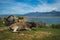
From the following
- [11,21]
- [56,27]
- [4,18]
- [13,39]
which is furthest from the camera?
[4,18]

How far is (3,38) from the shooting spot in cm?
371

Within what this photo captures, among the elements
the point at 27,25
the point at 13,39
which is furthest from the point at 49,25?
the point at 13,39

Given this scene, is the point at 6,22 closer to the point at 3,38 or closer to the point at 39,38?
the point at 3,38

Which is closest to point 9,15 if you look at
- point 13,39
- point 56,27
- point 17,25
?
point 17,25

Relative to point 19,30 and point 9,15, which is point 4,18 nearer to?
point 9,15

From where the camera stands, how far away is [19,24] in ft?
15.4

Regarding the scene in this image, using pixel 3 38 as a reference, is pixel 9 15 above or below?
above

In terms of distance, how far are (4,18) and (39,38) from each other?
3.13 m

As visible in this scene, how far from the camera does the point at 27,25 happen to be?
4797mm

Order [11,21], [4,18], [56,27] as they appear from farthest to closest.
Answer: [4,18] → [11,21] → [56,27]

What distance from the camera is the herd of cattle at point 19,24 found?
460cm

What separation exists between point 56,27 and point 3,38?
2275mm

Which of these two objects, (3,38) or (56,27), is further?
(56,27)

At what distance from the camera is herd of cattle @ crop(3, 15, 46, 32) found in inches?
181
